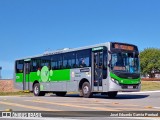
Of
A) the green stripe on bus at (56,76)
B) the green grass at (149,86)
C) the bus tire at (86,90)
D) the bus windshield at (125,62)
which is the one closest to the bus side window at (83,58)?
the bus tire at (86,90)

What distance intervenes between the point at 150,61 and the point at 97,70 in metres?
83.3

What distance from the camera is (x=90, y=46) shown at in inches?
913

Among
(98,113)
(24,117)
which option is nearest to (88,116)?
(98,113)

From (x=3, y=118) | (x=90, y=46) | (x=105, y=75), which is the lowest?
(x=3, y=118)

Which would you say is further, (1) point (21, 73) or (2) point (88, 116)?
(1) point (21, 73)

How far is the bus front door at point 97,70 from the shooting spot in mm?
22078

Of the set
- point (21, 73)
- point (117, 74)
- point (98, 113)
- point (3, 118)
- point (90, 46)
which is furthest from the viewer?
point (21, 73)

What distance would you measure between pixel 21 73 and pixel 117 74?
1157 centimetres

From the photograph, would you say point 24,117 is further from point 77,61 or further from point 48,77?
point 48,77

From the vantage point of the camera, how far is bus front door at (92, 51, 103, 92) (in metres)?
22.1

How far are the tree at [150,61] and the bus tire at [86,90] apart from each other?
264 ft

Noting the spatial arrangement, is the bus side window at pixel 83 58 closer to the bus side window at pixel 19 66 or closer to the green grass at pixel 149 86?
the bus side window at pixel 19 66

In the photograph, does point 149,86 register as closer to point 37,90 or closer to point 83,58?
point 37,90

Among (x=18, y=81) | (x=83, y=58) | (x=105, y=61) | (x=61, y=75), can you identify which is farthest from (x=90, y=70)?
(x=18, y=81)
